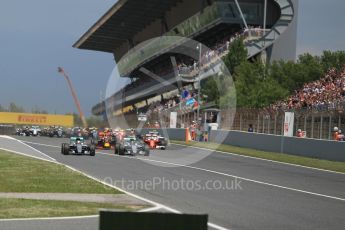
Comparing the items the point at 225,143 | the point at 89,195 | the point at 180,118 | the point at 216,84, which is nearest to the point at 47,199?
the point at 89,195

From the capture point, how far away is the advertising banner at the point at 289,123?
36750 mm

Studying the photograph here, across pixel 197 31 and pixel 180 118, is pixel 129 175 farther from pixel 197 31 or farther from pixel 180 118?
pixel 197 31

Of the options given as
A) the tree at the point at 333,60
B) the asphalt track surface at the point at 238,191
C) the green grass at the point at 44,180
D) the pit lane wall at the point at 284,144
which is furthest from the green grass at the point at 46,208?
the tree at the point at 333,60

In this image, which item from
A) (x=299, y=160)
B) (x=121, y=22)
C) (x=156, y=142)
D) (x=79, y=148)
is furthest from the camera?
(x=121, y=22)

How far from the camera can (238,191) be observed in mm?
17031

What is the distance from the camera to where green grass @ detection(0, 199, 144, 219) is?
458 inches

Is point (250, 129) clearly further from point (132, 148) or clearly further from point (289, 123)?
point (132, 148)

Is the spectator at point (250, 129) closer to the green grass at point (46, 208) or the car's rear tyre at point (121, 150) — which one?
the car's rear tyre at point (121, 150)

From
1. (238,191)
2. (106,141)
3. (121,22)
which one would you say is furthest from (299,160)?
(121,22)

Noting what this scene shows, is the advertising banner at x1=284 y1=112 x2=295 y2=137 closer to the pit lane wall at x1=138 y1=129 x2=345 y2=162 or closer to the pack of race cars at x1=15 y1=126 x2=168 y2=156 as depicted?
the pit lane wall at x1=138 y1=129 x2=345 y2=162

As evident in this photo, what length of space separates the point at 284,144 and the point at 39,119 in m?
81.9

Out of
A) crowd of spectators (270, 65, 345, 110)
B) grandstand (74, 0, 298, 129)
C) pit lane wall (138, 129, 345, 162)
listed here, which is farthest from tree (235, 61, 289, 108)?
grandstand (74, 0, 298, 129)

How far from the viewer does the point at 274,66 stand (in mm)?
55188

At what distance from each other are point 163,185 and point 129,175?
2.98m
